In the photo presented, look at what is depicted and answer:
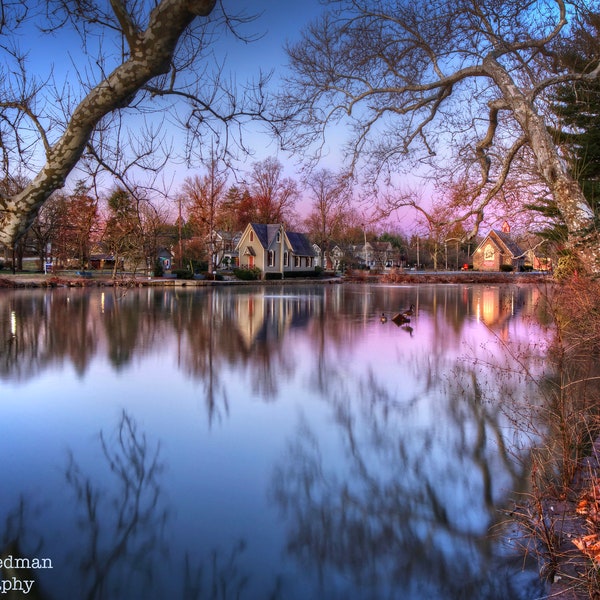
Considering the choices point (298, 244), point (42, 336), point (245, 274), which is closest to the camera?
point (42, 336)

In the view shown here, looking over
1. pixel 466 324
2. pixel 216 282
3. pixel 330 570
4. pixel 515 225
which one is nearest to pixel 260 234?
pixel 216 282

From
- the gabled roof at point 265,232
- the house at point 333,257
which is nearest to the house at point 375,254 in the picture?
the house at point 333,257

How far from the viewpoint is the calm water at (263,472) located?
13.0ft

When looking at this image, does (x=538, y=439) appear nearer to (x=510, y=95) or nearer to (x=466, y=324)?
(x=510, y=95)

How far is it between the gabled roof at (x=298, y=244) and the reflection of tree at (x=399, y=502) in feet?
189

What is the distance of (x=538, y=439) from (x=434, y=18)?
6.02 meters

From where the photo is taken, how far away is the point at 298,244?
66250 millimetres

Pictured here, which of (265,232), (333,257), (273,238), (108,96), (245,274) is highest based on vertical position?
(265,232)

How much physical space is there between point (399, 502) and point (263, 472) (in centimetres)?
150

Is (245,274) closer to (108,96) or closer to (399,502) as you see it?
(399,502)

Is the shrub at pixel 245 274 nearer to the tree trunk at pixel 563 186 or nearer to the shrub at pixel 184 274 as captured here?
the shrub at pixel 184 274

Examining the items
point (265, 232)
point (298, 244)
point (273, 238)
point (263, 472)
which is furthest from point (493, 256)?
point (263, 472)

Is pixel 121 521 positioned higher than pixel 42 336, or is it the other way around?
pixel 42 336

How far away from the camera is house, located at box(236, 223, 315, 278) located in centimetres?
5956
